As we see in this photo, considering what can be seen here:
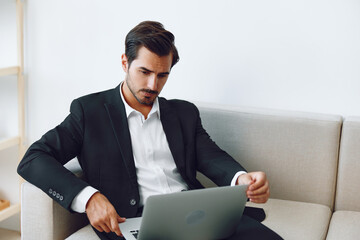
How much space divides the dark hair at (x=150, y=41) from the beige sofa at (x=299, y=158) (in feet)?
1.52

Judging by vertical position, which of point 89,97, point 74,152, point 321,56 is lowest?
point 74,152

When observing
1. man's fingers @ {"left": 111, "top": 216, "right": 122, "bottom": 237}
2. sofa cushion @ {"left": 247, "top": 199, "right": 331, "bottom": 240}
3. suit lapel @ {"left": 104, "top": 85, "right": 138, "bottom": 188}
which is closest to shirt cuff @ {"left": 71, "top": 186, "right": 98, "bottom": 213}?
man's fingers @ {"left": 111, "top": 216, "right": 122, "bottom": 237}

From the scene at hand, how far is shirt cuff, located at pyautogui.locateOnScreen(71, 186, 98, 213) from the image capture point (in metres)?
1.74

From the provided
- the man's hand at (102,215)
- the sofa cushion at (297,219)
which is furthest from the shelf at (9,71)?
the sofa cushion at (297,219)

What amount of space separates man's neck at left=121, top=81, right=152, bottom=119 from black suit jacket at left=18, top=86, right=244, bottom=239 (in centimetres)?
3

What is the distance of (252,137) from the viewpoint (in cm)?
227

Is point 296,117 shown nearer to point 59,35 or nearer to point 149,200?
point 149,200

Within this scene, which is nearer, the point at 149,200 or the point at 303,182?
the point at 149,200

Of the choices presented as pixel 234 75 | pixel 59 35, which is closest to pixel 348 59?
pixel 234 75

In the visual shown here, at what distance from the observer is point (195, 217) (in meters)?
1.67

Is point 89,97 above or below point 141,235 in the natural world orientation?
above

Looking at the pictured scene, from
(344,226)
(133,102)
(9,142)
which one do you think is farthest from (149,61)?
(9,142)

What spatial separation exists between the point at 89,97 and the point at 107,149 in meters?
0.21

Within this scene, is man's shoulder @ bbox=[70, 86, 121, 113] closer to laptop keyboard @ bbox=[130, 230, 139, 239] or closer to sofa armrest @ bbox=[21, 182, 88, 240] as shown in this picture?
sofa armrest @ bbox=[21, 182, 88, 240]
